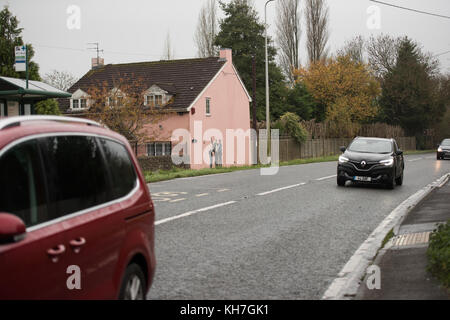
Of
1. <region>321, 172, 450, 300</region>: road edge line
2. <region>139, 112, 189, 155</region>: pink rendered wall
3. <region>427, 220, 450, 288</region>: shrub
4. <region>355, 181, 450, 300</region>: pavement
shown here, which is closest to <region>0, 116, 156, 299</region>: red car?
<region>321, 172, 450, 300</region>: road edge line

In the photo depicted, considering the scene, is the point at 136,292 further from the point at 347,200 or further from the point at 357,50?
the point at 357,50

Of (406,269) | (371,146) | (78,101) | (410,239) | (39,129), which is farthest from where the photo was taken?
(78,101)

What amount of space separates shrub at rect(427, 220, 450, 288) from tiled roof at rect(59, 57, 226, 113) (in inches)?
1464

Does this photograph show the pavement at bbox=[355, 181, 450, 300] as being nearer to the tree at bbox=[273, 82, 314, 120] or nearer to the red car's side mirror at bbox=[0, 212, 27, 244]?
the red car's side mirror at bbox=[0, 212, 27, 244]

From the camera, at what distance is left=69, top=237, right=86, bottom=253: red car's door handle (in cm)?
378

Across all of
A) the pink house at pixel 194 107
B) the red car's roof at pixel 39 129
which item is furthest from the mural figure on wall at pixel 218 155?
the red car's roof at pixel 39 129

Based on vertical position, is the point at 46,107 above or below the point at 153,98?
below

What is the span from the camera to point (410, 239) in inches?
365

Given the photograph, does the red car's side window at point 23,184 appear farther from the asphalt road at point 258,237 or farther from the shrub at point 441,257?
the shrub at point 441,257

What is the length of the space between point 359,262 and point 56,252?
16.9 feet

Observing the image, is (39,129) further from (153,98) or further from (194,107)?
(153,98)

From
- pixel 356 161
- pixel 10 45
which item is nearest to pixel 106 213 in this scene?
pixel 356 161

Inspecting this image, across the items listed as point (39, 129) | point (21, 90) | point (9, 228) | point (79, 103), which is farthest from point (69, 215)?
point (79, 103)
